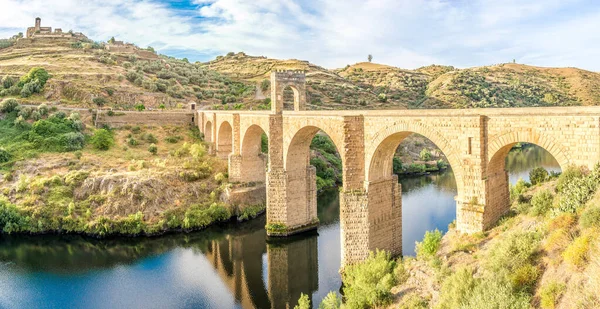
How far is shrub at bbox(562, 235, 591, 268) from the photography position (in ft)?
20.1

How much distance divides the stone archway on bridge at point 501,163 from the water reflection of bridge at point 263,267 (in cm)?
746

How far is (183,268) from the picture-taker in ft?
56.0

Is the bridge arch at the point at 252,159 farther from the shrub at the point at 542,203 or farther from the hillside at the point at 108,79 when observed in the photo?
the hillside at the point at 108,79

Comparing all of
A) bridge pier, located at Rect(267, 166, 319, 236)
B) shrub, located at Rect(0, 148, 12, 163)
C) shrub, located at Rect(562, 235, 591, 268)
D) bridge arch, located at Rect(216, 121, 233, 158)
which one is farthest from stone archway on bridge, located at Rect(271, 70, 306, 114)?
shrub, located at Rect(0, 148, 12, 163)

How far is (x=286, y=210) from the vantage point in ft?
64.1

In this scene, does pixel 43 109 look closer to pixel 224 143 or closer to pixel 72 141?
pixel 72 141

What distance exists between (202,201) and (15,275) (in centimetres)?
913

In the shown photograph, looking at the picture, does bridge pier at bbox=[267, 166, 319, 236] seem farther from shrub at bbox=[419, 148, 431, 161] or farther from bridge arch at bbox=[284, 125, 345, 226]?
shrub at bbox=[419, 148, 431, 161]

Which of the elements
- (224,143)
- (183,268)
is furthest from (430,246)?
(224,143)

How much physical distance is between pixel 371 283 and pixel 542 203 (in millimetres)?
4898

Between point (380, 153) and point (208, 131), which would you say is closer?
point (380, 153)

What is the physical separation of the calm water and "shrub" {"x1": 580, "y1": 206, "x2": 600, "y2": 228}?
30.7 feet

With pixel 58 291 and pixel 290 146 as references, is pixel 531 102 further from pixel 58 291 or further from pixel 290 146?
pixel 58 291

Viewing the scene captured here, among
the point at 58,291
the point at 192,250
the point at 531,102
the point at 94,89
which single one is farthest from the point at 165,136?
the point at 531,102
